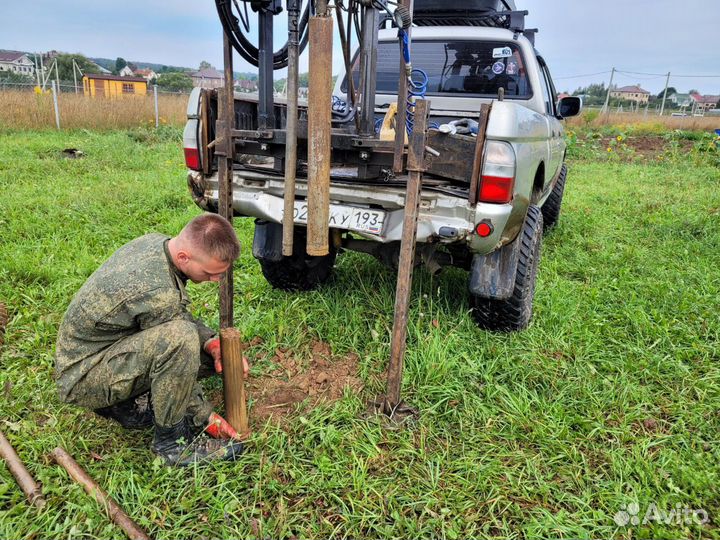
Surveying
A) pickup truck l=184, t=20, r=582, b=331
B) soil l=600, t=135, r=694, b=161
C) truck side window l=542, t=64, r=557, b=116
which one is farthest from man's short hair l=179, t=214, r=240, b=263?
soil l=600, t=135, r=694, b=161

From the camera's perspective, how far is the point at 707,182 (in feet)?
29.1

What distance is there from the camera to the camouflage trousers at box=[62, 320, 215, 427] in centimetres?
202

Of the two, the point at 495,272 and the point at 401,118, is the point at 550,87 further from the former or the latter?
the point at 401,118

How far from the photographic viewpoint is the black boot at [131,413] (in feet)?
7.39

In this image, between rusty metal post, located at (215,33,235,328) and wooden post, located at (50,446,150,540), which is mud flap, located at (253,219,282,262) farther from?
wooden post, located at (50,446,150,540)

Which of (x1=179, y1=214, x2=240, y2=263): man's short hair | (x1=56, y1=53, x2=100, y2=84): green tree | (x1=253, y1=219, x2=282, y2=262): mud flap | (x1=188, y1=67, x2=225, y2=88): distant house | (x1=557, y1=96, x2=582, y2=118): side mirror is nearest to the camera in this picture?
(x1=179, y1=214, x2=240, y2=263): man's short hair

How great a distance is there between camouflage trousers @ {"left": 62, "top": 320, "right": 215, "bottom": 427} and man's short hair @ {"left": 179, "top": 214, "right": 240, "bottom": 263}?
0.32 metres

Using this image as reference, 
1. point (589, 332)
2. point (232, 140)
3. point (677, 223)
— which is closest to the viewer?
point (232, 140)

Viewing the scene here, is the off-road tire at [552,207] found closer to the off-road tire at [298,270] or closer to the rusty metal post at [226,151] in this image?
the off-road tire at [298,270]

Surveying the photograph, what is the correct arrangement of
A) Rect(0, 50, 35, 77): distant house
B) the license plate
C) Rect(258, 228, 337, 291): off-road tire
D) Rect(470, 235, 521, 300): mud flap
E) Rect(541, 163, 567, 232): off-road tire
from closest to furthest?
the license plate
Rect(470, 235, 521, 300): mud flap
Rect(258, 228, 337, 291): off-road tire
Rect(541, 163, 567, 232): off-road tire
Rect(0, 50, 35, 77): distant house

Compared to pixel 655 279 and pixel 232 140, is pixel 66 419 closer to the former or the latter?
pixel 232 140

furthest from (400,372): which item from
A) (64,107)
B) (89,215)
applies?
(64,107)

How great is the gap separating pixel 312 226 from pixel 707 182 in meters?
9.17

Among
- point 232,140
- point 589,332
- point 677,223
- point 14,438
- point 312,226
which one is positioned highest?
point 232,140
